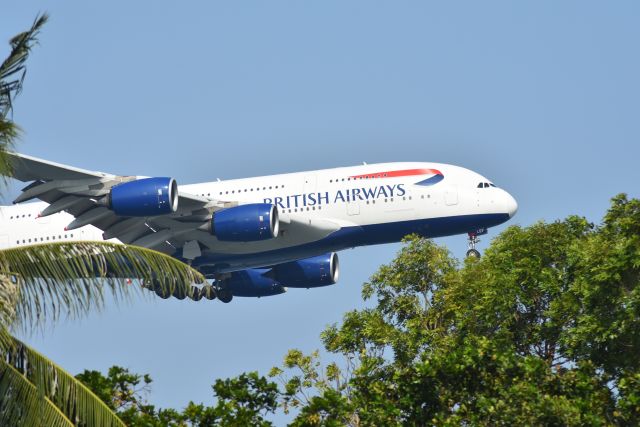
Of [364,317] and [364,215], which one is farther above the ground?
[364,215]

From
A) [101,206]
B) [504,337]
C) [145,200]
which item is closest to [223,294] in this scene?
[101,206]

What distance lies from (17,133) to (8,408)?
3.14 meters

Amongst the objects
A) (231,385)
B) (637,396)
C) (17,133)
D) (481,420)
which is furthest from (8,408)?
(637,396)

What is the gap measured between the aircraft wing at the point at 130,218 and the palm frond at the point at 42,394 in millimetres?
30190

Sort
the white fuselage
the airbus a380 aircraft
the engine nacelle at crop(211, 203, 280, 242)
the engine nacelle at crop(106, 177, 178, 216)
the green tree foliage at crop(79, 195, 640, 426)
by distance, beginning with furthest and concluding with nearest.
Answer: the white fuselage
the airbus a380 aircraft
the engine nacelle at crop(211, 203, 280, 242)
the engine nacelle at crop(106, 177, 178, 216)
the green tree foliage at crop(79, 195, 640, 426)

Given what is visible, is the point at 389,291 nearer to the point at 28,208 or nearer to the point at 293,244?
the point at 293,244

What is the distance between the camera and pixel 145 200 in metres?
42.1

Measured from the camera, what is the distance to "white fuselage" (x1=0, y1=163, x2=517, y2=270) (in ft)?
144

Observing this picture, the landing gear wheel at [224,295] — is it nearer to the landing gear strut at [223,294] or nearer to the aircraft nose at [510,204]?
the landing gear strut at [223,294]

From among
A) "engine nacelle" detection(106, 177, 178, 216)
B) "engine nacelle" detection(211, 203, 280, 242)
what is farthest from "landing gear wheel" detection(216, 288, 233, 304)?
"engine nacelle" detection(106, 177, 178, 216)

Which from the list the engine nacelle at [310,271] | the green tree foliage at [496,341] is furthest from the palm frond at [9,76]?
the engine nacelle at [310,271]

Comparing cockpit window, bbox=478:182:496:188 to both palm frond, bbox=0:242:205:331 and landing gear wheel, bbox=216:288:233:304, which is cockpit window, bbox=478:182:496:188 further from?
palm frond, bbox=0:242:205:331

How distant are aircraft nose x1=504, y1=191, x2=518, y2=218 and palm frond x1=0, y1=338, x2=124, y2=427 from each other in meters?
34.0

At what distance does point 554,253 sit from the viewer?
1206 inches
